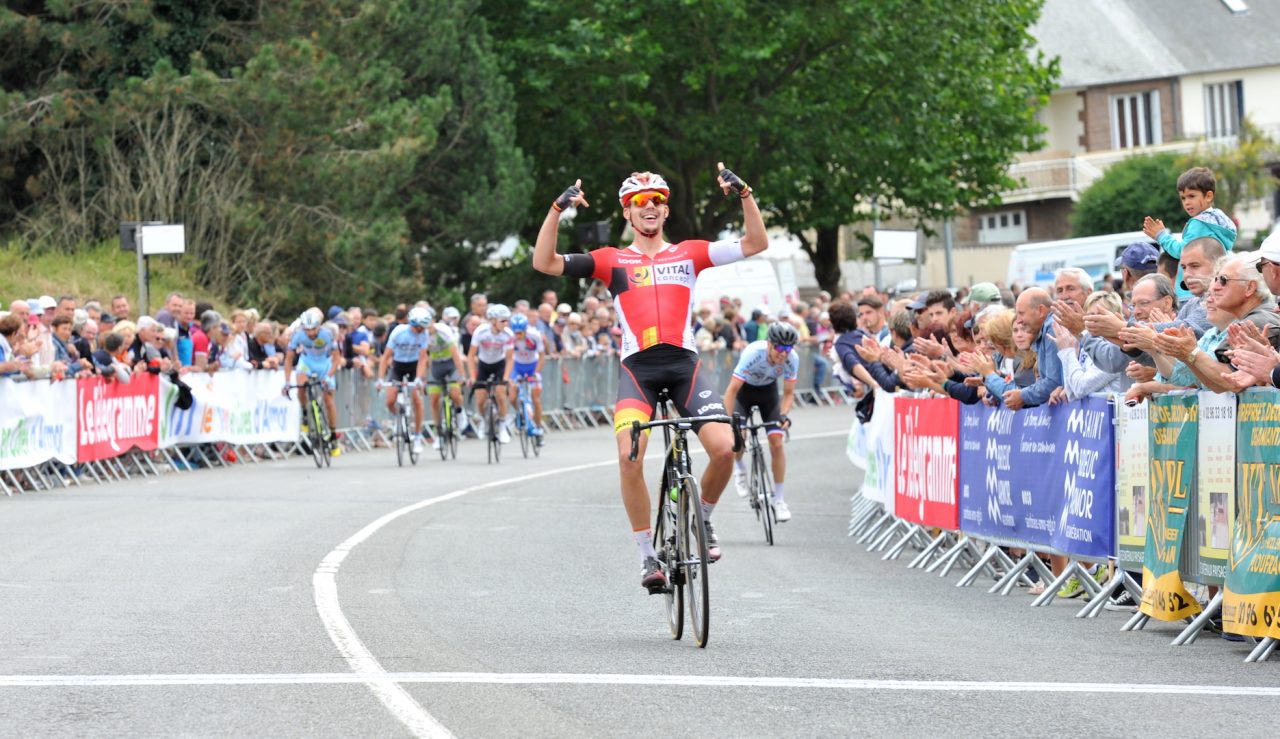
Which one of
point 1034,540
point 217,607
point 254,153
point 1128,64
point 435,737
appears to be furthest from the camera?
point 1128,64

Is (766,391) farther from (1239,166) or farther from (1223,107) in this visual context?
(1223,107)

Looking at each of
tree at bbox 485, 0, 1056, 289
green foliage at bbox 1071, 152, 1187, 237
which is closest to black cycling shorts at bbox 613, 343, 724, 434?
tree at bbox 485, 0, 1056, 289

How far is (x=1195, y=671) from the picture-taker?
9.15m

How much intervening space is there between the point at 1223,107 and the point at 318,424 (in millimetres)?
61179

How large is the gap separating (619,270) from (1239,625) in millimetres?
3492

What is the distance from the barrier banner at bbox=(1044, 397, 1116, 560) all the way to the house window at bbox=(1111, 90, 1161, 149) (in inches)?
2784

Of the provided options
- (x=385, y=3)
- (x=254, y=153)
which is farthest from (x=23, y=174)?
(x=385, y=3)

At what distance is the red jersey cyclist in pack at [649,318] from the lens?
1073 cm

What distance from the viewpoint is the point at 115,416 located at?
79.4 ft

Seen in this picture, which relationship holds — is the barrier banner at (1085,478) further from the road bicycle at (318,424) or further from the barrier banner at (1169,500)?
the road bicycle at (318,424)

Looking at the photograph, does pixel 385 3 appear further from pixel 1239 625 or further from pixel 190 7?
pixel 1239 625

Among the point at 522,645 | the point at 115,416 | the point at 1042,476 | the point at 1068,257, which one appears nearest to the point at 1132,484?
the point at 1042,476

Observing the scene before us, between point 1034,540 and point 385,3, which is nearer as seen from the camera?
point 1034,540

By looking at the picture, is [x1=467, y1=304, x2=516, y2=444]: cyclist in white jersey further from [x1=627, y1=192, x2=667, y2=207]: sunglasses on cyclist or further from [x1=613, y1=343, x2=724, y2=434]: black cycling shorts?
[x1=613, y1=343, x2=724, y2=434]: black cycling shorts
